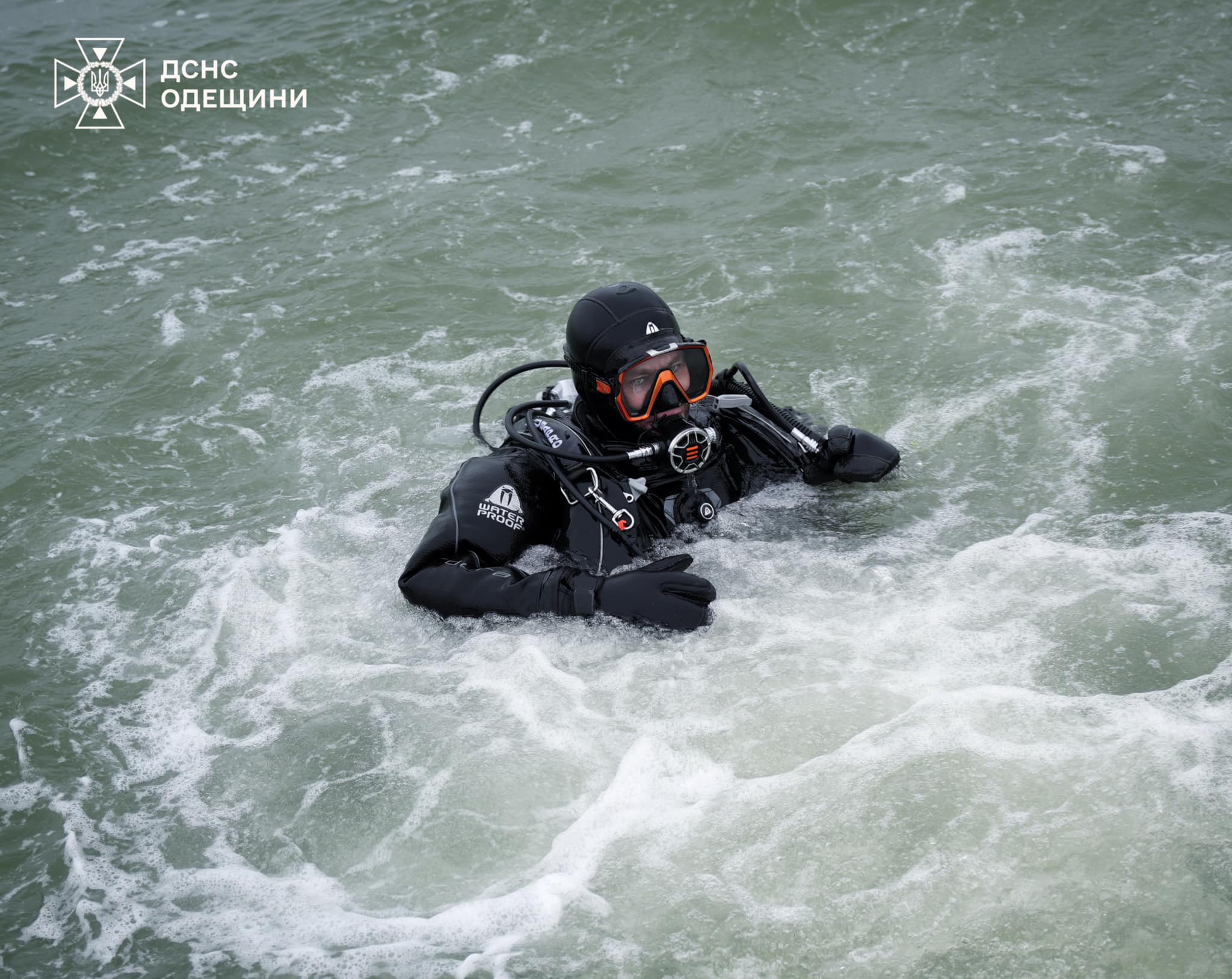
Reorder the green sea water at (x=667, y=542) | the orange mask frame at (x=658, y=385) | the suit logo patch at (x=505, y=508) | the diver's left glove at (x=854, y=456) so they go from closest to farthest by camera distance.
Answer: the green sea water at (x=667, y=542) → the orange mask frame at (x=658, y=385) → the suit logo patch at (x=505, y=508) → the diver's left glove at (x=854, y=456)

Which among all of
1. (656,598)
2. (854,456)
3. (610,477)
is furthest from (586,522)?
(854,456)

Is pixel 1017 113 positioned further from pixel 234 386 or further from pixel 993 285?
pixel 234 386

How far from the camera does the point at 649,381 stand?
451 cm

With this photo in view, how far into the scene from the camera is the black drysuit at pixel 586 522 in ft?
14.1

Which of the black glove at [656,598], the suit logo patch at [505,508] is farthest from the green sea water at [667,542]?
the suit logo patch at [505,508]

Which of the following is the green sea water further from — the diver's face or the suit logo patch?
the diver's face

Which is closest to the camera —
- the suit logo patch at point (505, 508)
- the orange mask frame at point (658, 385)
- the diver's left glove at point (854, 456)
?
the orange mask frame at point (658, 385)

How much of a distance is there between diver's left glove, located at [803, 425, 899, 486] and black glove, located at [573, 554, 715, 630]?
0.93 meters

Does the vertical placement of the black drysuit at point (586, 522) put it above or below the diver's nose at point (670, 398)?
below

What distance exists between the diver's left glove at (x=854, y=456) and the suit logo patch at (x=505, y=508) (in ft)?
4.13

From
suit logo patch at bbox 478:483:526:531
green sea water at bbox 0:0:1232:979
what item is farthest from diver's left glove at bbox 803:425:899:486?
suit logo patch at bbox 478:483:526:531

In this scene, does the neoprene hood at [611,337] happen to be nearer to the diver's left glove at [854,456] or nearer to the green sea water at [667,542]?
the green sea water at [667,542]

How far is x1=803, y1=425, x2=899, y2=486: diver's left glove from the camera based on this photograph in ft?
15.9

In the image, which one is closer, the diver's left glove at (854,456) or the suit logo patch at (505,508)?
the suit logo patch at (505,508)
